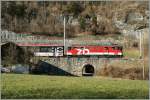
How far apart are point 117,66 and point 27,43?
10165mm

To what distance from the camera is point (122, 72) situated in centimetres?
2864

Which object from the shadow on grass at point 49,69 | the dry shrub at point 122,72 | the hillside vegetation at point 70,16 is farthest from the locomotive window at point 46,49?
the hillside vegetation at point 70,16

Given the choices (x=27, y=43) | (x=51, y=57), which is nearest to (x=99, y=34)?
(x=27, y=43)

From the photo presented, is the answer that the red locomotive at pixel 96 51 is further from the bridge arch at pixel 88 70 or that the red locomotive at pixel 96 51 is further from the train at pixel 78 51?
the bridge arch at pixel 88 70

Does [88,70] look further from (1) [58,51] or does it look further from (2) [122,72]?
(2) [122,72]

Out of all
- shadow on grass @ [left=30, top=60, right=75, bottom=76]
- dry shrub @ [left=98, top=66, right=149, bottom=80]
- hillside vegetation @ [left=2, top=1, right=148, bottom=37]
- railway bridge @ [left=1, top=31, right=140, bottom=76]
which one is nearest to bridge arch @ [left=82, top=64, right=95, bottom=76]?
railway bridge @ [left=1, top=31, right=140, bottom=76]

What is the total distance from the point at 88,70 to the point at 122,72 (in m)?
5.34

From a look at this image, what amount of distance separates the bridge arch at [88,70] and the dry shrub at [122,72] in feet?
5.17

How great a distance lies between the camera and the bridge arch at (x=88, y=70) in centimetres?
3284

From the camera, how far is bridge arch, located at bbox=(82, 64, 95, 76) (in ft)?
108

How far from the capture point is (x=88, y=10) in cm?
5591

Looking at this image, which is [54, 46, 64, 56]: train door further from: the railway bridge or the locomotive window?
the railway bridge

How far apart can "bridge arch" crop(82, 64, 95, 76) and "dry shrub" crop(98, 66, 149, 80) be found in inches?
62.1

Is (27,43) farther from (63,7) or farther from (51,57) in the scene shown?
(63,7)
